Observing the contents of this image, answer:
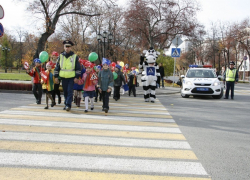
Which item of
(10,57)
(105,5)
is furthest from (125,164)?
(10,57)

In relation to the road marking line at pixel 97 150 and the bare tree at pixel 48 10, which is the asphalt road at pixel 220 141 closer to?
the road marking line at pixel 97 150

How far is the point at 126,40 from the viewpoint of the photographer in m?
50.0

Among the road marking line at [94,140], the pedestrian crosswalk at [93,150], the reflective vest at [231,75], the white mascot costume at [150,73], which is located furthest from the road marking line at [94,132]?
the reflective vest at [231,75]

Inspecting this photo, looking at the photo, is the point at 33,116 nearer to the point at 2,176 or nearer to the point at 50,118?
the point at 50,118

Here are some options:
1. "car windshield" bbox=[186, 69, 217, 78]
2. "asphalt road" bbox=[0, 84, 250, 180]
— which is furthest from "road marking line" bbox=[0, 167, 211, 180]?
"car windshield" bbox=[186, 69, 217, 78]

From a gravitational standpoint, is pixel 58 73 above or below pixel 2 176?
above

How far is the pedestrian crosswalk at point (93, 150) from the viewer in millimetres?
3523

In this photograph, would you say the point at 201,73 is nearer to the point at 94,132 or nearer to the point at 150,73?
the point at 150,73

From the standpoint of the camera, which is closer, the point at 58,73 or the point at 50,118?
the point at 50,118

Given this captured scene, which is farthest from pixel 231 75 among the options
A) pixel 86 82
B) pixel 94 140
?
pixel 94 140

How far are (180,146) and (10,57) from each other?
79408 mm

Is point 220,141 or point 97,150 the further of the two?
point 220,141

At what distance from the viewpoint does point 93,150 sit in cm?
445

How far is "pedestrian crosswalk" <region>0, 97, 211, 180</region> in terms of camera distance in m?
3.52
